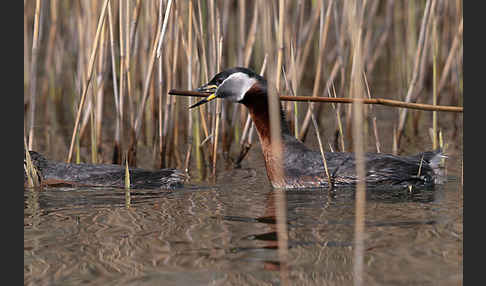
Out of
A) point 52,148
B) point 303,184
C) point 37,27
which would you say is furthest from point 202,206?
point 52,148

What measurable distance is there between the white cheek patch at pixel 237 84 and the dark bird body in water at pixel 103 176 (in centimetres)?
86

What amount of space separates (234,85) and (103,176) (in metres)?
1.44

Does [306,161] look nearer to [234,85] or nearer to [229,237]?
[234,85]

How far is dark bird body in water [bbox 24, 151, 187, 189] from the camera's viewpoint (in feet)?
20.9

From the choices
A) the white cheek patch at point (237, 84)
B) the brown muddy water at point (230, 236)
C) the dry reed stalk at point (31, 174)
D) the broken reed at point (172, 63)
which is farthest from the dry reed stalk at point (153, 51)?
the dry reed stalk at point (31, 174)

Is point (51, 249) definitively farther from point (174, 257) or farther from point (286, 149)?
point (286, 149)

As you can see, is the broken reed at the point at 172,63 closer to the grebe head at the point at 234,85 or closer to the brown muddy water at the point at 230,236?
the grebe head at the point at 234,85

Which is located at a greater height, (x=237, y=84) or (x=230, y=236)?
(x=237, y=84)

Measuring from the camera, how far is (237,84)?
21.5 feet

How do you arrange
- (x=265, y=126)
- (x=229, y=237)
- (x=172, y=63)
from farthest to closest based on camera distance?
1. (x=172, y=63)
2. (x=265, y=126)
3. (x=229, y=237)

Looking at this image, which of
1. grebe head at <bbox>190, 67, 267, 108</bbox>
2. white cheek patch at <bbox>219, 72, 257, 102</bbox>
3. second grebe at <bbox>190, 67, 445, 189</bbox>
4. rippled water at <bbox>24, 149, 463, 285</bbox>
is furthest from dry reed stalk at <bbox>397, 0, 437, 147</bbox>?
white cheek patch at <bbox>219, 72, 257, 102</bbox>

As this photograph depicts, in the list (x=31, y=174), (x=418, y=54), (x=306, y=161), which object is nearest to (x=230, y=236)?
(x=306, y=161)

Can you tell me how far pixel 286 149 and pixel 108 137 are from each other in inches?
126

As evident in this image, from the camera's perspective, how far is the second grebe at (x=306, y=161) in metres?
6.36
